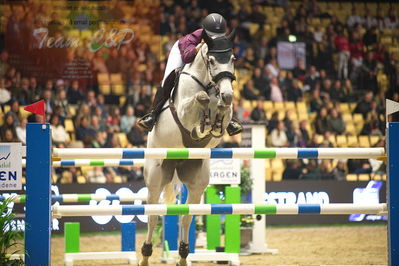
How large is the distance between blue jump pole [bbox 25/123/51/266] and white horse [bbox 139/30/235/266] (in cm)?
131

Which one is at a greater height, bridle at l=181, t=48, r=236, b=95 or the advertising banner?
bridle at l=181, t=48, r=236, b=95

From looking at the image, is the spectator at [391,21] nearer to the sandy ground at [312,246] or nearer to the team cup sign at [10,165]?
the sandy ground at [312,246]

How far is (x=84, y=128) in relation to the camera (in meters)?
11.6

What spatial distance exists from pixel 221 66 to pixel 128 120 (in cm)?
764

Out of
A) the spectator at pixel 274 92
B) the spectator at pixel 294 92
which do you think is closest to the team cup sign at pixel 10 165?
the spectator at pixel 274 92

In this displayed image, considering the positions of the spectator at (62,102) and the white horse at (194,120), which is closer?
the white horse at (194,120)

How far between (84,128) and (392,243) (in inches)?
313

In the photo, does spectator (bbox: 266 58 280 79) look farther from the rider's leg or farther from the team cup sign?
the team cup sign

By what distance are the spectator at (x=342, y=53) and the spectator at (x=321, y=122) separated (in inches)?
79.8

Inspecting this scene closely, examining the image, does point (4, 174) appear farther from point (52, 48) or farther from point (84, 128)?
point (52, 48)

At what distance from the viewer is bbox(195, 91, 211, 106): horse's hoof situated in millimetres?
4938

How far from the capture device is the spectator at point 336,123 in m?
13.5

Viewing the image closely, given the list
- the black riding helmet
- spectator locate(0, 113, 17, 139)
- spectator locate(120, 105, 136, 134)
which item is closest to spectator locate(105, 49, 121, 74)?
spectator locate(120, 105, 136, 134)

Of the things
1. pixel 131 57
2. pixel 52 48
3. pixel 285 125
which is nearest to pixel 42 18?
pixel 52 48
